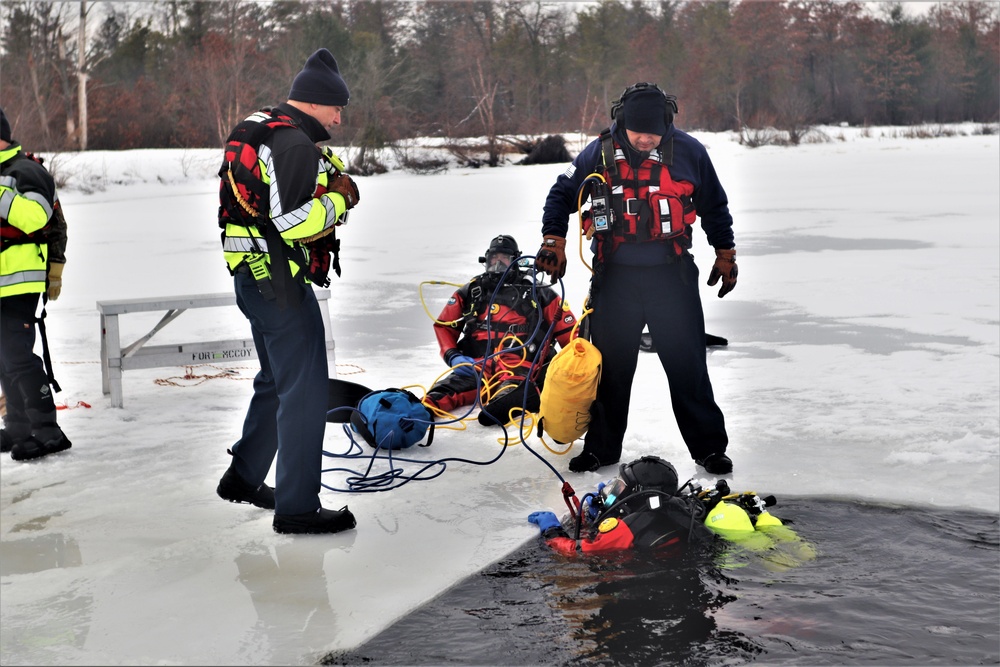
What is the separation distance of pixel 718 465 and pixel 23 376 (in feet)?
10.6

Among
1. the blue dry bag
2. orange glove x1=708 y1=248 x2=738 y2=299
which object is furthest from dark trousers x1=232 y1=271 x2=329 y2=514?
orange glove x1=708 y1=248 x2=738 y2=299

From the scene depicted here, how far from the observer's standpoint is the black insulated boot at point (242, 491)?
416 centimetres

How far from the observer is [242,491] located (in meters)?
4.17

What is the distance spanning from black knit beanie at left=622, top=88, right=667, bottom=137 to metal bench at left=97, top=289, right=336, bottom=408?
218 centimetres

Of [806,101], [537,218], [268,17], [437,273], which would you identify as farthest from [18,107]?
→ [806,101]

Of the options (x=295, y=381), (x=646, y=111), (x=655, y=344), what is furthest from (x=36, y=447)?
(x=646, y=111)

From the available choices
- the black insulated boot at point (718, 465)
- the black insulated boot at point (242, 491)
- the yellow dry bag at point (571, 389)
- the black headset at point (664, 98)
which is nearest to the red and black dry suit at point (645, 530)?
the black insulated boot at point (718, 465)

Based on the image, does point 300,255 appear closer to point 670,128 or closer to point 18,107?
point 670,128

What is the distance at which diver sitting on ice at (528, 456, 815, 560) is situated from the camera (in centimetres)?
364

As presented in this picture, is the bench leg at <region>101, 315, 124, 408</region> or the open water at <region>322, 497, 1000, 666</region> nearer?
the open water at <region>322, 497, 1000, 666</region>

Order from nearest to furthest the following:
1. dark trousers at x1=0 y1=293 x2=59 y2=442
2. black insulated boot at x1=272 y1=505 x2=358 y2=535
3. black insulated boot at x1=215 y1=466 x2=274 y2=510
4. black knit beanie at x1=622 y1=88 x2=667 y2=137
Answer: black insulated boot at x1=272 y1=505 x2=358 y2=535 < black insulated boot at x1=215 y1=466 x2=274 y2=510 < black knit beanie at x1=622 y1=88 x2=667 y2=137 < dark trousers at x1=0 y1=293 x2=59 y2=442

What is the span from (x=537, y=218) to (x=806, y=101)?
2364 cm

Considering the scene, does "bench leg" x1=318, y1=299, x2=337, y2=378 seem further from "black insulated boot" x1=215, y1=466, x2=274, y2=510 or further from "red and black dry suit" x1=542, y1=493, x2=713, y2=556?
"red and black dry suit" x1=542, y1=493, x2=713, y2=556

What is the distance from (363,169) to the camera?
2769cm
